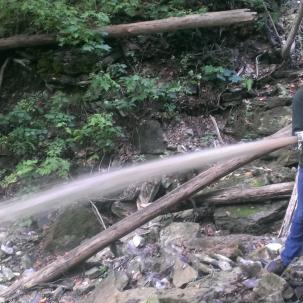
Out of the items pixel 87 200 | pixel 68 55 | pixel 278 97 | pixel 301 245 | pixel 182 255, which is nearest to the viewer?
pixel 301 245

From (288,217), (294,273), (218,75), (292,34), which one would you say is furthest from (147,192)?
(292,34)

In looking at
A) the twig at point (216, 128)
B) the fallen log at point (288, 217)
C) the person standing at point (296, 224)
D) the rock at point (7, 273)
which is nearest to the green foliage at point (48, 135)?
the rock at point (7, 273)

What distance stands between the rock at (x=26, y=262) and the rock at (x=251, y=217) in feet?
7.86

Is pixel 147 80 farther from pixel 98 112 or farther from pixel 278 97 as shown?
pixel 278 97

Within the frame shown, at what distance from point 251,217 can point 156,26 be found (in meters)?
3.86

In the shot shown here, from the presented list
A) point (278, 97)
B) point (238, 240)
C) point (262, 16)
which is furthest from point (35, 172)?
point (262, 16)

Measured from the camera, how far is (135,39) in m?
8.52

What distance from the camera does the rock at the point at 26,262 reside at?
6.10 m

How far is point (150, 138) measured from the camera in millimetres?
7422

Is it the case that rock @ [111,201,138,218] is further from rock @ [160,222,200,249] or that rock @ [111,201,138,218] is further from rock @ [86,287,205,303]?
rock @ [86,287,205,303]

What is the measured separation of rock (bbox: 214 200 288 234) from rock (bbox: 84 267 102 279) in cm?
151

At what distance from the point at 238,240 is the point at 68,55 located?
14.9 ft

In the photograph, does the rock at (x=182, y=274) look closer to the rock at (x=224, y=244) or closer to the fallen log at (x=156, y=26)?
the rock at (x=224, y=244)

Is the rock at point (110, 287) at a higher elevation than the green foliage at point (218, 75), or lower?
lower
